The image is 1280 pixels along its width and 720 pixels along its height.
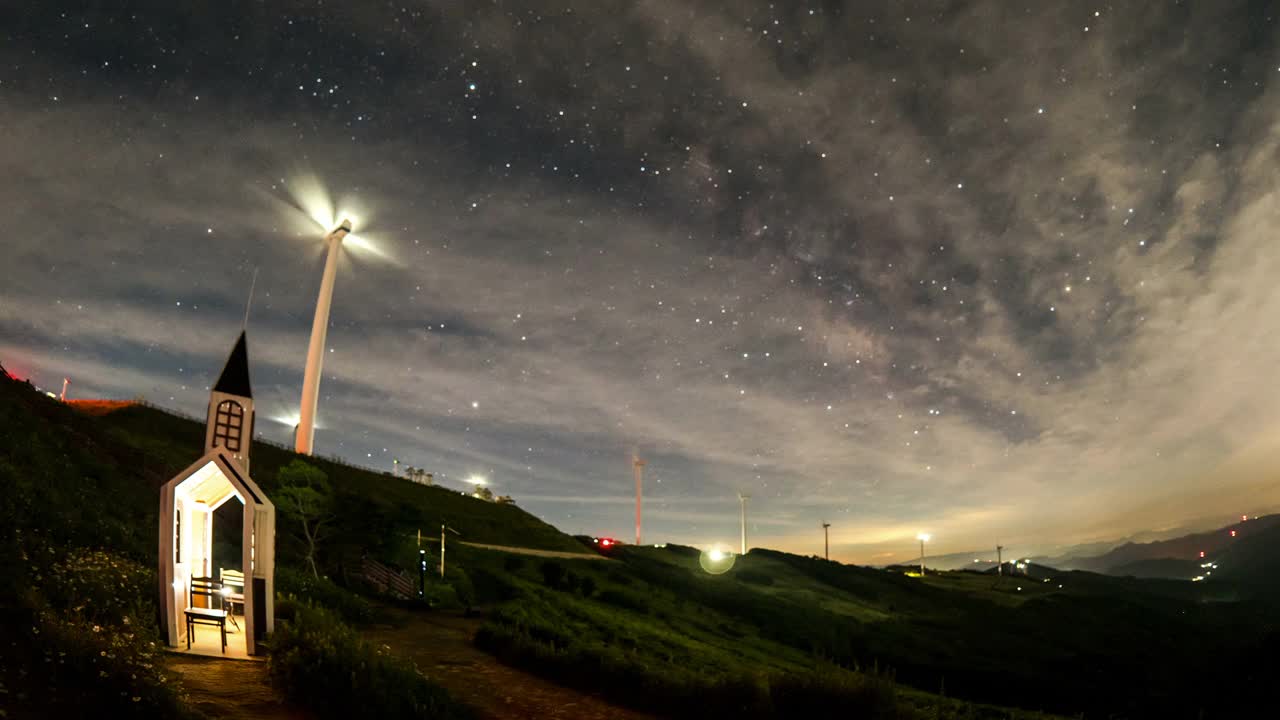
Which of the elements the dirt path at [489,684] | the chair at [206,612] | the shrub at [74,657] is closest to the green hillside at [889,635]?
the dirt path at [489,684]

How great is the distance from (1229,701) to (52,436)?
74217mm

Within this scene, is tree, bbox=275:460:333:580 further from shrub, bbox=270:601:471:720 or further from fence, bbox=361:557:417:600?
shrub, bbox=270:601:471:720

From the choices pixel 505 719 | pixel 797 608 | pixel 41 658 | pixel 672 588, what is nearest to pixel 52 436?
pixel 41 658

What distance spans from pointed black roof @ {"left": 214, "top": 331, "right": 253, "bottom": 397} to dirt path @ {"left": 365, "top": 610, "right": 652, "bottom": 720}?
8345 millimetres

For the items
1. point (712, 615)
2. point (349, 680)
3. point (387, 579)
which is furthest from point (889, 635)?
point (349, 680)

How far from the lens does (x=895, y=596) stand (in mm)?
93812

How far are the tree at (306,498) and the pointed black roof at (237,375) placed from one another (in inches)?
745

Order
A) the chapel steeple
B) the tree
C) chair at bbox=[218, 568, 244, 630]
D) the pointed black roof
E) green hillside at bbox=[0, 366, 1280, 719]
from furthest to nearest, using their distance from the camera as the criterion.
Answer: the tree < the pointed black roof < the chapel steeple < chair at bbox=[218, 568, 244, 630] < green hillside at bbox=[0, 366, 1280, 719]

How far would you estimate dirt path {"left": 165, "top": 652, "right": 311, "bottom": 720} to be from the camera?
1013 centimetres

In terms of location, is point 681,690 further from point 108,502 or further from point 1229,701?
point 1229,701

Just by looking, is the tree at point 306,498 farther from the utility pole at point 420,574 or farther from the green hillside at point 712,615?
the utility pole at point 420,574

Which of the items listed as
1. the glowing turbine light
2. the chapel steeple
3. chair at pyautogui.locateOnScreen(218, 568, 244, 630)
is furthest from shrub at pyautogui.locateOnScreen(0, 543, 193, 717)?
the glowing turbine light

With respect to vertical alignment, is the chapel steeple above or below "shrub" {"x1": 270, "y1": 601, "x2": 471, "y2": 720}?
above

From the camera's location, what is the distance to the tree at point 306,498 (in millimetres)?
34866
